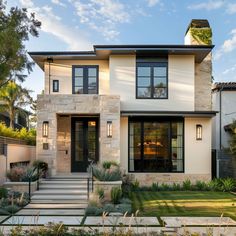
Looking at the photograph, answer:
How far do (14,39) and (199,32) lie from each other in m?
10.8

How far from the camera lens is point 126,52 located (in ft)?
51.4

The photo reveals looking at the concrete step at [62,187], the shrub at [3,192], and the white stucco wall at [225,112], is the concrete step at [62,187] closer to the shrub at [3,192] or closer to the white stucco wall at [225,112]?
the shrub at [3,192]

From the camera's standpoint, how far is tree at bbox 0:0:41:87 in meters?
9.41

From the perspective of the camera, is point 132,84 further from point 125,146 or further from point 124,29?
point 124,29

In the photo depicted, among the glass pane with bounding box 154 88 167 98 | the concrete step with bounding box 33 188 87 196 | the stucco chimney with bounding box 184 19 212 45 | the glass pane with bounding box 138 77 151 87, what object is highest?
the stucco chimney with bounding box 184 19 212 45

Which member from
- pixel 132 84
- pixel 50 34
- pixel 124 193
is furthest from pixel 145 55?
pixel 124 193

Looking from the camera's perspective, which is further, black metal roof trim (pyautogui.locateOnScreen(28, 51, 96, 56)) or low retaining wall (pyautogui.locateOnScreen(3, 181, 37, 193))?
black metal roof trim (pyautogui.locateOnScreen(28, 51, 96, 56))

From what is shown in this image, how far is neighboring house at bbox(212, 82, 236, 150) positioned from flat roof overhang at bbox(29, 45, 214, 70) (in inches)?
156

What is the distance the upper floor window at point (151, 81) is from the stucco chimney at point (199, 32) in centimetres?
270

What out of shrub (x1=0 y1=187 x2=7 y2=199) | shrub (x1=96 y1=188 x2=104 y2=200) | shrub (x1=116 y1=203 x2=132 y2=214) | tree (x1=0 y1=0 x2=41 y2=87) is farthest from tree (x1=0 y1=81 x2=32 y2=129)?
shrub (x1=116 y1=203 x2=132 y2=214)

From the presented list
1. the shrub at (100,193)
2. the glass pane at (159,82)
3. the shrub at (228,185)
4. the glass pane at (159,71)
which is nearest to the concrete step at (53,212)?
the shrub at (100,193)

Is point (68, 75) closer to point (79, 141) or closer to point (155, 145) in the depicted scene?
point (79, 141)

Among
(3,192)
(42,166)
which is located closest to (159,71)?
(42,166)

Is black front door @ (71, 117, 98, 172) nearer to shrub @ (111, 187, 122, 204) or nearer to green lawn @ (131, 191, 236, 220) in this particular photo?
green lawn @ (131, 191, 236, 220)
